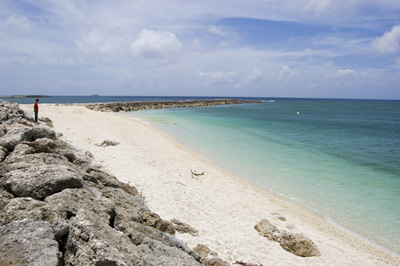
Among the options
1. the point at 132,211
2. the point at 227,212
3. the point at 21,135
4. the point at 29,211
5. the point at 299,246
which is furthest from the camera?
the point at 227,212

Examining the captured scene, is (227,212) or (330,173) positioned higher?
(227,212)

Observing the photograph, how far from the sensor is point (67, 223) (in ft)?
13.2

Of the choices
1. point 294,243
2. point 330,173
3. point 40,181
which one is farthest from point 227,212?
point 330,173

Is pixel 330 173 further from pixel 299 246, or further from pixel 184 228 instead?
pixel 184 228

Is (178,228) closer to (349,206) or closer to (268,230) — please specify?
(268,230)

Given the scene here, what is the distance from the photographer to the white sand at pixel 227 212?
649cm

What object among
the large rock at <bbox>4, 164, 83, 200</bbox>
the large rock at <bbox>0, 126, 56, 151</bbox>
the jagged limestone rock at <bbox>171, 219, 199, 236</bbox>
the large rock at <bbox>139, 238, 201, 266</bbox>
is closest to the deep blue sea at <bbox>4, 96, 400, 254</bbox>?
the jagged limestone rock at <bbox>171, 219, 199, 236</bbox>

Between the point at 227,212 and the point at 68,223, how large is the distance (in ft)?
18.1

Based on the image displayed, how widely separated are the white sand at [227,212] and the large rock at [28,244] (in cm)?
332

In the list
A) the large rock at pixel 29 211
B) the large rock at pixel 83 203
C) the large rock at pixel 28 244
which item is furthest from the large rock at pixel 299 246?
the large rock at pixel 28 244

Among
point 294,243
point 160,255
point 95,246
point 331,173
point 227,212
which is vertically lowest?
point 331,173

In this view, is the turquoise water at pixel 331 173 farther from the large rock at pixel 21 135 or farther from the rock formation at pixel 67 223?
the large rock at pixel 21 135

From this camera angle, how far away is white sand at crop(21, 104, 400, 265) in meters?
6.49

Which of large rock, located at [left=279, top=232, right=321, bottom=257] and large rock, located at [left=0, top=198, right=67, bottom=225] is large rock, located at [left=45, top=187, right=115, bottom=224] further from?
large rock, located at [left=279, top=232, right=321, bottom=257]
